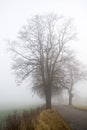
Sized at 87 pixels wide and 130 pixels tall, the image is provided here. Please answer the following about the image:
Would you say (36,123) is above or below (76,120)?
below

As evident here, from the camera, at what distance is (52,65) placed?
21.3 m

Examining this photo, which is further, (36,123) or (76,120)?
(76,120)

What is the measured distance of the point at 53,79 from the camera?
68.9ft

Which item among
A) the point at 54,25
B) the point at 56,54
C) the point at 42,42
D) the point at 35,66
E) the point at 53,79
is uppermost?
the point at 54,25

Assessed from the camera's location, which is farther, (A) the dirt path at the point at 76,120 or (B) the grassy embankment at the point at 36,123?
(B) the grassy embankment at the point at 36,123

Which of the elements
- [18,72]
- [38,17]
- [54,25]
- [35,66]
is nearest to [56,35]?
[54,25]

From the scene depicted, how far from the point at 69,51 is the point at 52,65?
9.15 ft

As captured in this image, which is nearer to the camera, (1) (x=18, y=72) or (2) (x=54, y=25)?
(1) (x=18, y=72)

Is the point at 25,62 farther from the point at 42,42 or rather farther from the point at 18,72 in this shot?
the point at 42,42

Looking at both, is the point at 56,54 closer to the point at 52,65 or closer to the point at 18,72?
the point at 52,65

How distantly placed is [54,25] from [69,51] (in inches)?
152

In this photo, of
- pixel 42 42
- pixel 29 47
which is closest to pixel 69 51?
pixel 42 42

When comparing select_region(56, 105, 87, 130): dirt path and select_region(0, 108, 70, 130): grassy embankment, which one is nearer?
select_region(56, 105, 87, 130): dirt path

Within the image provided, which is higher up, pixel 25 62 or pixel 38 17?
pixel 38 17
